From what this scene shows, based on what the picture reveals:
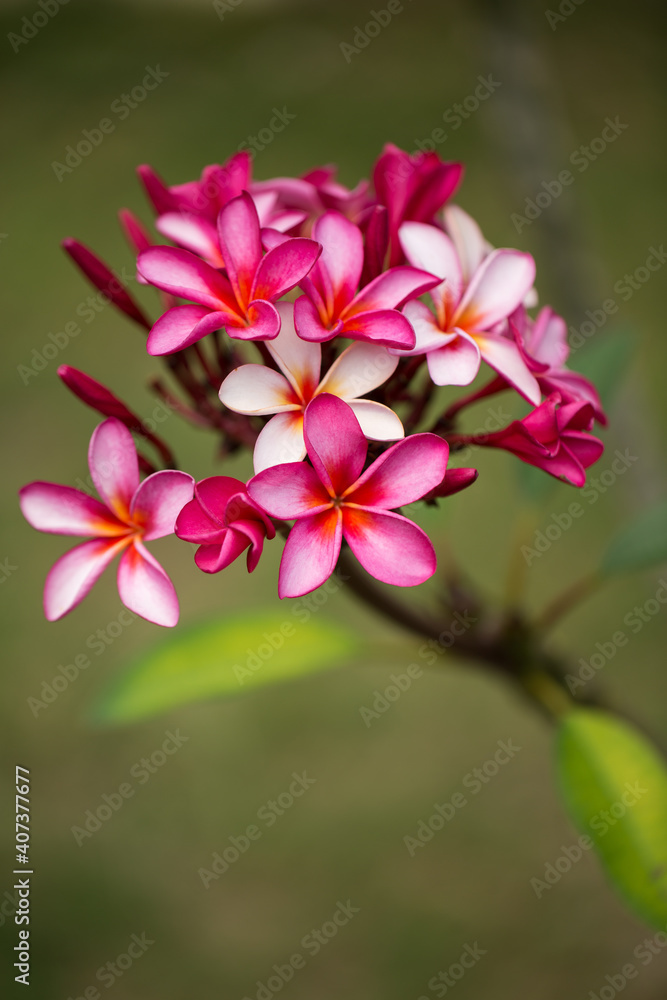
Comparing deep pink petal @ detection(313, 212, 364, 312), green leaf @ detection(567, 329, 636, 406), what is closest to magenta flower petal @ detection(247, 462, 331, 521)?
deep pink petal @ detection(313, 212, 364, 312)

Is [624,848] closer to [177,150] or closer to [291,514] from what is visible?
[291,514]

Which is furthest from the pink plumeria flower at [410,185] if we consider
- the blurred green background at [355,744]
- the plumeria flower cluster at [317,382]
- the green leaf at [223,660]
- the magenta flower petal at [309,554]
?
the green leaf at [223,660]

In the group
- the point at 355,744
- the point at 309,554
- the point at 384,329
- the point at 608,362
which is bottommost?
the point at 355,744

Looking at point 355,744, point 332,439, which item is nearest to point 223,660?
point 332,439

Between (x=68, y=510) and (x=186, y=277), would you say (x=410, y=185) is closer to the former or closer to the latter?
(x=186, y=277)

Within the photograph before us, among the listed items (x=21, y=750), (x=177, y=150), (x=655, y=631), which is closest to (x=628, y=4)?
(x=177, y=150)

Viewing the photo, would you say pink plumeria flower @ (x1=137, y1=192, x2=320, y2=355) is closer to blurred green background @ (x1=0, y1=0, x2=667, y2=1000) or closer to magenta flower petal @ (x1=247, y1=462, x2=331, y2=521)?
magenta flower petal @ (x1=247, y1=462, x2=331, y2=521)

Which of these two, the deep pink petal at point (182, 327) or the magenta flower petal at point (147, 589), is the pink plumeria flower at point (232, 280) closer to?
the deep pink petal at point (182, 327)
